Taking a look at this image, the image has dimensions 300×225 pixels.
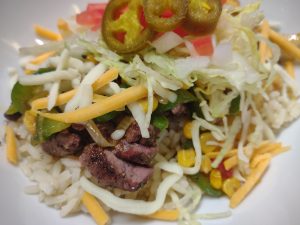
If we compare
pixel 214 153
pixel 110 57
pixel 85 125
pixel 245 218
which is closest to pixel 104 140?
pixel 85 125

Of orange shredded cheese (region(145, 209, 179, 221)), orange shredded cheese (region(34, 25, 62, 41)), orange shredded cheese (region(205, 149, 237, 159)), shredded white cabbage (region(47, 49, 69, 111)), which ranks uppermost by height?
shredded white cabbage (region(47, 49, 69, 111))

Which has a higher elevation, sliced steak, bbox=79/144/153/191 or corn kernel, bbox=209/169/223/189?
sliced steak, bbox=79/144/153/191

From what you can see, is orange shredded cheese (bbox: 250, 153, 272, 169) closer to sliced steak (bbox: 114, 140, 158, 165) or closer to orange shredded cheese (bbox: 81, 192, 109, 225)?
sliced steak (bbox: 114, 140, 158, 165)

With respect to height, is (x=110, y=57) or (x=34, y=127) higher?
(x=110, y=57)

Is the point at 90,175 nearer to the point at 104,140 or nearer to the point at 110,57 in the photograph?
the point at 104,140

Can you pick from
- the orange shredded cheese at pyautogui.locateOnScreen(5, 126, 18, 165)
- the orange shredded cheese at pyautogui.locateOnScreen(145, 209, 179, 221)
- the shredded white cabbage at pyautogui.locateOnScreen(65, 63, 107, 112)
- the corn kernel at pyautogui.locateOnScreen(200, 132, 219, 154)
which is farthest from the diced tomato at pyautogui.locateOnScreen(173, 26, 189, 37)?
the orange shredded cheese at pyautogui.locateOnScreen(5, 126, 18, 165)

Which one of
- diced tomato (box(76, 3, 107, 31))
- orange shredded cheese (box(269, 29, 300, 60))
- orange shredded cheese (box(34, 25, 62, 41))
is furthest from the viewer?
orange shredded cheese (box(34, 25, 62, 41))

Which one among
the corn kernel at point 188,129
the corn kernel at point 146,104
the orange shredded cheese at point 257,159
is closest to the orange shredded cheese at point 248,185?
the orange shredded cheese at point 257,159
